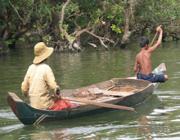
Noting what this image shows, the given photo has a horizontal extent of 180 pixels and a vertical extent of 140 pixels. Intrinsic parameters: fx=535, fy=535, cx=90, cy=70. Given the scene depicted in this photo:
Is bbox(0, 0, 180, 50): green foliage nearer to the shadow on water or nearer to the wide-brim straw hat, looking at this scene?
the shadow on water

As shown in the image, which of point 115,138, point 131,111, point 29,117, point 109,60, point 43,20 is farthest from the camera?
point 43,20

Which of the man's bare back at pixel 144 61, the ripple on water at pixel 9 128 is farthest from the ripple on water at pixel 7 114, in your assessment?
the man's bare back at pixel 144 61

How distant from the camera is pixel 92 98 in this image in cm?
1155

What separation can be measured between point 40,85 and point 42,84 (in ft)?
0.13

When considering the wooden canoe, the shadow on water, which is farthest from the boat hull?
the shadow on water

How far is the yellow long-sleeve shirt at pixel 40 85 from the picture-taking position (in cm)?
973

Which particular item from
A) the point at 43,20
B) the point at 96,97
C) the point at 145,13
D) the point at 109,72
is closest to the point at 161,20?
the point at 145,13

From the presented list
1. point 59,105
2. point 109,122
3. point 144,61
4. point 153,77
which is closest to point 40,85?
point 59,105

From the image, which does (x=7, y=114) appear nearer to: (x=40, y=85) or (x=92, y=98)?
(x=40, y=85)

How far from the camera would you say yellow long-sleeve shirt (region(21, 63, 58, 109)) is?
973cm

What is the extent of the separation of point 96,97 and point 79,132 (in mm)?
2343

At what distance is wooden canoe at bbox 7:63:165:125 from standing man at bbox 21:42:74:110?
222 millimetres

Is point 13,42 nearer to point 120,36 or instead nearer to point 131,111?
point 120,36

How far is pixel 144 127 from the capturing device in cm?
966
